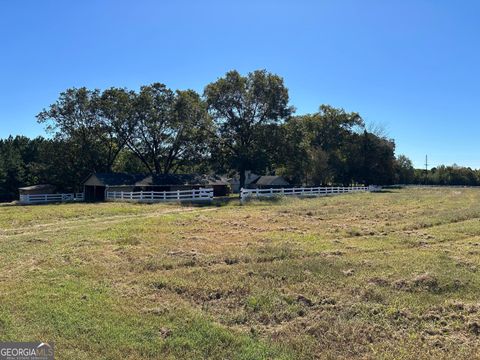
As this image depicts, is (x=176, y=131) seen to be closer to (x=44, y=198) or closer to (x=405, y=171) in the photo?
(x=44, y=198)

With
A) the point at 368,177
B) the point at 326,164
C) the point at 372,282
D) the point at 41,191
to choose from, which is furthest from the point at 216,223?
the point at 368,177

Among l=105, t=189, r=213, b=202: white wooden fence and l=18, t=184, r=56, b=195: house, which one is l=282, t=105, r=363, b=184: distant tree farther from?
l=18, t=184, r=56, b=195: house

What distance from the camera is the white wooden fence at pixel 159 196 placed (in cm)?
3850

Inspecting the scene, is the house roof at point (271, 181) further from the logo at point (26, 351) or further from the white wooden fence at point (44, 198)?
the logo at point (26, 351)

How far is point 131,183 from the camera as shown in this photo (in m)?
46.1

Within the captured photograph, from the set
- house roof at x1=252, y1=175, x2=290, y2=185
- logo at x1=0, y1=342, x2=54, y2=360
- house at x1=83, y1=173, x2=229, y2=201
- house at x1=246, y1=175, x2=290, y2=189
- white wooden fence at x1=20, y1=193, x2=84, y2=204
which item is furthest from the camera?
house roof at x1=252, y1=175, x2=290, y2=185

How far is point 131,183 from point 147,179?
2383 mm

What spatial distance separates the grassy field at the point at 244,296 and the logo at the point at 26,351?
0.23 metres

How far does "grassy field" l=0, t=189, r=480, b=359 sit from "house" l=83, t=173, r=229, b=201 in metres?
29.7

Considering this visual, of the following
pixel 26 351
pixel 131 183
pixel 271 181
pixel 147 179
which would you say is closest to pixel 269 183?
pixel 271 181

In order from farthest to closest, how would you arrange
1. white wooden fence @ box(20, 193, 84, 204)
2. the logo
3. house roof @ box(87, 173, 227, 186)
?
house roof @ box(87, 173, 227, 186) < white wooden fence @ box(20, 193, 84, 204) < the logo

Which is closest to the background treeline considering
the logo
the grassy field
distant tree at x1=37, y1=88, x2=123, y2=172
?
distant tree at x1=37, y1=88, x2=123, y2=172

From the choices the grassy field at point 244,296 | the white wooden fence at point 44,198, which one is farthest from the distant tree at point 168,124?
the grassy field at point 244,296

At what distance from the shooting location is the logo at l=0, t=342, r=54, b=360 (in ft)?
18.2
